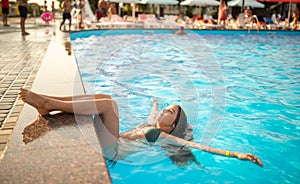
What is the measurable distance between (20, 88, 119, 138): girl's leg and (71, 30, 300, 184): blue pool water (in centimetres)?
53

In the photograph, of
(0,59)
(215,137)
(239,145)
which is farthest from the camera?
(0,59)

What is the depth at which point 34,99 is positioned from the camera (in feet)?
8.68

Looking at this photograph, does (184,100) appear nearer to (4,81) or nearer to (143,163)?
→ (143,163)

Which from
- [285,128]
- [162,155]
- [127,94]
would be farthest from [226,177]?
[127,94]

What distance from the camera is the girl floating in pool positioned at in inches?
105

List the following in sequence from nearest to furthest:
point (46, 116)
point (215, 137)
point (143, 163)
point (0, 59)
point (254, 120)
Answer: point (46, 116), point (143, 163), point (215, 137), point (254, 120), point (0, 59)

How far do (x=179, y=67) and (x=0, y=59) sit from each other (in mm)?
4271

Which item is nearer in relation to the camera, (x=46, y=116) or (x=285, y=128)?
(x=46, y=116)

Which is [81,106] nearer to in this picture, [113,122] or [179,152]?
[113,122]

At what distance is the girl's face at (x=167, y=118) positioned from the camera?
3229 millimetres

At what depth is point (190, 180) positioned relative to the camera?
310 centimetres

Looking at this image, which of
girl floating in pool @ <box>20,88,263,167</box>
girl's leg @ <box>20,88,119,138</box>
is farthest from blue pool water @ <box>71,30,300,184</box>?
girl's leg @ <box>20,88,119,138</box>

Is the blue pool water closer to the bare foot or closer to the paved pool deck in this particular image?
the paved pool deck

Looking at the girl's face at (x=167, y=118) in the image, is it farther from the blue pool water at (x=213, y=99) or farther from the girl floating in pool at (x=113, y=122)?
the blue pool water at (x=213, y=99)
